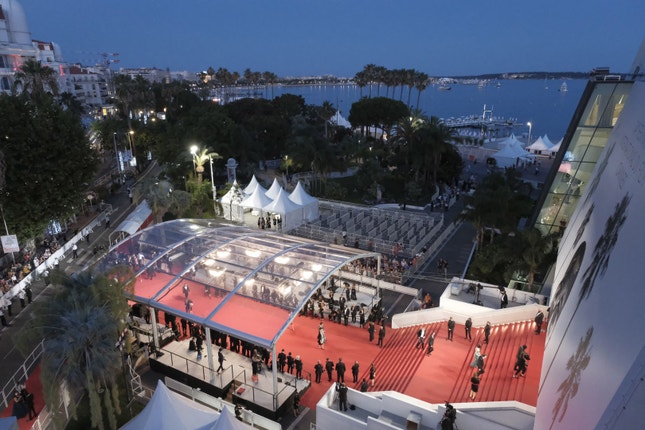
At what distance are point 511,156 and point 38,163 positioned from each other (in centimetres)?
5044

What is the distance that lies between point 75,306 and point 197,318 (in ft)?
16.2

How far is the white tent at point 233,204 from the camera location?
35.8m

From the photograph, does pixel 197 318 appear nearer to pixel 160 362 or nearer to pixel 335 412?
pixel 160 362

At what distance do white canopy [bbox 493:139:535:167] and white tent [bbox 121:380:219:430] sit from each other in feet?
172

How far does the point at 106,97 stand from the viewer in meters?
126

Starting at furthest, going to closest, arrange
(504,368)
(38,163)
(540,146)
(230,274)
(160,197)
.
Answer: (540,146), (160,197), (38,163), (230,274), (504,368)

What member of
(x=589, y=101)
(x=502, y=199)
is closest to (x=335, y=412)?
(x=502, y=199)

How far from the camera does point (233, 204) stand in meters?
36.1

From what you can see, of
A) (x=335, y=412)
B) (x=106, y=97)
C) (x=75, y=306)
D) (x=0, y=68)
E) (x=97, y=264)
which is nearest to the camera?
(x=75, y=306)

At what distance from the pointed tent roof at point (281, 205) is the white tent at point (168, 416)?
852 inches

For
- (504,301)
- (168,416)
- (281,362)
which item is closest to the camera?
(168,416)

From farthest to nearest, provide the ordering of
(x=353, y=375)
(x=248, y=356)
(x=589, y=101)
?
(x=589, y=101) → (x=248, y=356) → (x=353, y=375)

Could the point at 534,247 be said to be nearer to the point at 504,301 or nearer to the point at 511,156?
the point at 504,301

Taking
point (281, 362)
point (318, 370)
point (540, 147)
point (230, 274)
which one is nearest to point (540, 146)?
point (540, 147)
